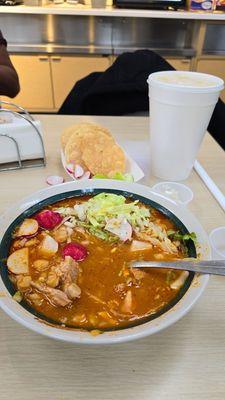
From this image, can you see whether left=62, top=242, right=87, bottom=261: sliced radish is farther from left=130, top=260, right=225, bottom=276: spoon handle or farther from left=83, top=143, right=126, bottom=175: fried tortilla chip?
left=83, top=143, right=126, bottom=175: fried tortilla chip

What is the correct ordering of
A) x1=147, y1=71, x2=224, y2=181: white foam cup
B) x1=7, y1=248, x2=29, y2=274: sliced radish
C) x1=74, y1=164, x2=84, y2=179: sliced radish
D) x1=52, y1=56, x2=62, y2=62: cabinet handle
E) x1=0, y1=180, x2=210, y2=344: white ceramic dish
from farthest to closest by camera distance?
x1=52, y1=56, x2=62, y2=62: cabinet handle, x1=74, y1=164, x2=84, y2=179: sliced radish, x1=147, y1=71, x2=224, y2=181: white foam cup, x1=7, y1=248, x2=29, y2=274: sliced radish, x1=0, y1=180, x2=210, y2=344: white ceramic dish

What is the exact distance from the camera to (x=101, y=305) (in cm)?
56

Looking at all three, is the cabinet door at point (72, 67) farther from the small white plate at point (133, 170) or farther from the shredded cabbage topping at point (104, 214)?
the shredded cabbage topping at point (104, 214)

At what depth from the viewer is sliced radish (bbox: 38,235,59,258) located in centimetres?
66

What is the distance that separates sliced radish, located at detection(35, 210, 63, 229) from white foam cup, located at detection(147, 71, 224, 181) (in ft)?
1.53

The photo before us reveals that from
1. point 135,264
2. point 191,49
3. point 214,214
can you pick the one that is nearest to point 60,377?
point 135,264

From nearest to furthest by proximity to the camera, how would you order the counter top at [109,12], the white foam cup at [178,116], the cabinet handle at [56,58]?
the white foam cup at [178,116] → the counter top at [109,12] → the cabinet handle at [56,58]

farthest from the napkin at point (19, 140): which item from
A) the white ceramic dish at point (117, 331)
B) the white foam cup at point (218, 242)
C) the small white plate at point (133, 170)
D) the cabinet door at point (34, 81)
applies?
the cabinet door at point (34, 81)

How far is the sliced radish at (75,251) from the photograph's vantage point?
654mm

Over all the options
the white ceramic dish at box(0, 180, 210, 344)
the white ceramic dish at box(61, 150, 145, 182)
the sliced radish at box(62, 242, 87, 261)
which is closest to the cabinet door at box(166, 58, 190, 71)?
the white ceramic dish at box(61, 150, 145, 182)

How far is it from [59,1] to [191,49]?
1.57 m

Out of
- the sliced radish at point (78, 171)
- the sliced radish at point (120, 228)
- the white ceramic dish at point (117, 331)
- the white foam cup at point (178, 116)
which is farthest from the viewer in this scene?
the sliced radish at point (78, 171)

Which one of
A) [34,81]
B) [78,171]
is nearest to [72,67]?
[34,81]

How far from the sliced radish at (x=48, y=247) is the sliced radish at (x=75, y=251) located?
2cm
